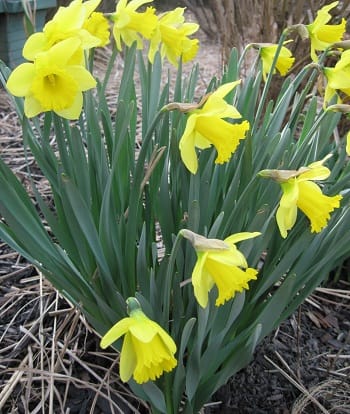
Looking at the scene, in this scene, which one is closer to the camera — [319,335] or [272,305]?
[272,305]

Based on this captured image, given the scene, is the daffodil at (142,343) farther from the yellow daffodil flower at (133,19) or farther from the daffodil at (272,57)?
the daffodil at (272,57)

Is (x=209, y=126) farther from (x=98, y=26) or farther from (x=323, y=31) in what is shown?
(x=323, y=31)

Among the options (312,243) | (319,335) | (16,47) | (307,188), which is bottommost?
(319,335)

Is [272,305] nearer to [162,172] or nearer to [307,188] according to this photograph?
[307,188]

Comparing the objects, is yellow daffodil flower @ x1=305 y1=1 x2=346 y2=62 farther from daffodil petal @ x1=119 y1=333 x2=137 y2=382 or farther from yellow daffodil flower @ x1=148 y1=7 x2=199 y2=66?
daffodil petal @ x1=119 y1=333 x2=137 y2=382

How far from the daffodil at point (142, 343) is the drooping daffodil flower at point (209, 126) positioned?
0.27 metres

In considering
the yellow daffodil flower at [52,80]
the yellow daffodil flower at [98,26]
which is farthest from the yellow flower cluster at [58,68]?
the yellow daffodil flower at [98,26]

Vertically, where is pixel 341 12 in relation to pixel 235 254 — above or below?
below

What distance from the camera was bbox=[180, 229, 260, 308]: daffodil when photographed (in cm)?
80

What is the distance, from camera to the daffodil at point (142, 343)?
808 mm

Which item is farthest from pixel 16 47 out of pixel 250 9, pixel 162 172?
pixel 162 172

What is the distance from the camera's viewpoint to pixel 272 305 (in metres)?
1.04

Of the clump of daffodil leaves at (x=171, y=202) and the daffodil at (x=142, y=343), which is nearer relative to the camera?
the daffodil at (x=142, y=343)

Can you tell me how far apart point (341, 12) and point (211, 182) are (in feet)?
5.27
